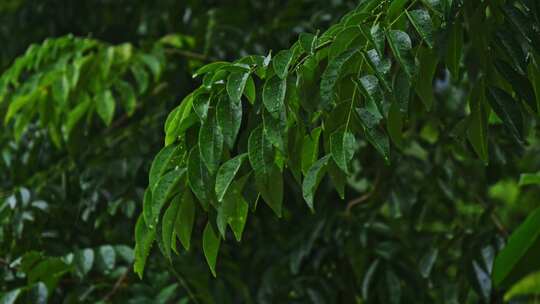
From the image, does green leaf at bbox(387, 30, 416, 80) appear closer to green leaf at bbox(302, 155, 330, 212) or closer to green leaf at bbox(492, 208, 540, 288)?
green leaf at bbox(302, 155, 330, 212)

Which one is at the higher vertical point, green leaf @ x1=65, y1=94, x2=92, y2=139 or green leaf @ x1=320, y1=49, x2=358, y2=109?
green leaf @ x1=65, y1=94, x2=92, y2=139

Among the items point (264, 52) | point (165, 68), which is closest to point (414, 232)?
point (264, 52)

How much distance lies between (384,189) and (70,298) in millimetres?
769

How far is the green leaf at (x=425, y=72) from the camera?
1.17 m

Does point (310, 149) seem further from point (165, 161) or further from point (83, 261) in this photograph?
point (83, 261)

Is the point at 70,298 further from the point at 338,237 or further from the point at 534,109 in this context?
the point at 534,109

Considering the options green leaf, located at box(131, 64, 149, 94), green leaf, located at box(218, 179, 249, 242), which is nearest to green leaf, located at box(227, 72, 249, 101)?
green leaf, located at box(218, 179, 249, 242)

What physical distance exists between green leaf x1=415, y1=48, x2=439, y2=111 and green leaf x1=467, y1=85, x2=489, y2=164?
0.18 ft

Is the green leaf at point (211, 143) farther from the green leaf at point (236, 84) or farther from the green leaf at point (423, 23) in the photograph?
the green leaf at point (423, 23)

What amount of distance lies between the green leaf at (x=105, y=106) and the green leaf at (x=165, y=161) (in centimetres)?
74

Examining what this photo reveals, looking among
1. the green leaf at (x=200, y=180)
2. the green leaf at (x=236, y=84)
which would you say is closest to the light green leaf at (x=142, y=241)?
the green leaf at (x=200, y=180)

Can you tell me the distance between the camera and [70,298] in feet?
5.70

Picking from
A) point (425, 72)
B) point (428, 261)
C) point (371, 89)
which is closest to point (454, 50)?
point (425, 72)

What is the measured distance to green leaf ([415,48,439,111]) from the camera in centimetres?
117
